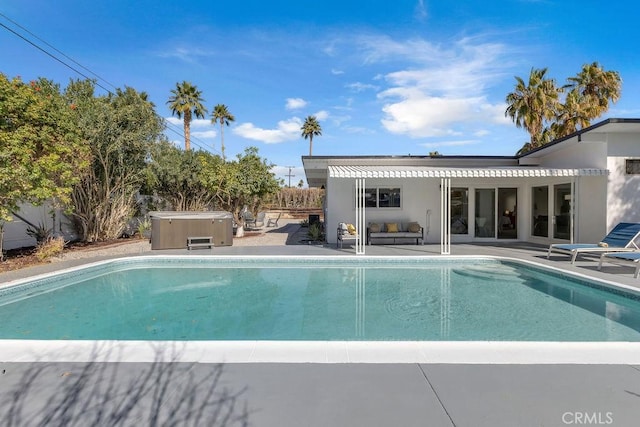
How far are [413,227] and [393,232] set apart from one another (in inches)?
46.3

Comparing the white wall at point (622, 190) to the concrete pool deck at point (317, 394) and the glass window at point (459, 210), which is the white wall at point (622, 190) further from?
the concrete pool deck at point (317, 394)

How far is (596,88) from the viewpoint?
89.9 ft

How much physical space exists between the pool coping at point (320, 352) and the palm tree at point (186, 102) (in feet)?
125

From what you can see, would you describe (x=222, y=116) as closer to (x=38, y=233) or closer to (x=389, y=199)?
(x=38, y=233)

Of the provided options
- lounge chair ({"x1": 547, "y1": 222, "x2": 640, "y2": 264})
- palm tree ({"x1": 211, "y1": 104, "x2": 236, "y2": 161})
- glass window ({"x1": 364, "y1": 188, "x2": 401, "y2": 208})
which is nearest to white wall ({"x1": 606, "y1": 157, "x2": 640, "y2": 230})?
lounge chair ({"x1": 547, "y1": 222, "x2": 640, "y2": 264})

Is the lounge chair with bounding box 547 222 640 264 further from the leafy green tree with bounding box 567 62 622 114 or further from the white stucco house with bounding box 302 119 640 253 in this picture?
the leafy green tree with bounding box 567 62 622 114

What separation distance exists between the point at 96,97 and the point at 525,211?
923 inches

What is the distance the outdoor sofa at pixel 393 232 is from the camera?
1722cm

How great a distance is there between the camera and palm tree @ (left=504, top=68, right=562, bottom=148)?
27.9 m

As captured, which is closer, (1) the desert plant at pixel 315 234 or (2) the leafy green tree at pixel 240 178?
(1) the desert plant at pixel 315 234

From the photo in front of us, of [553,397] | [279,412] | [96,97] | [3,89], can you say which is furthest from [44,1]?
[553,397]

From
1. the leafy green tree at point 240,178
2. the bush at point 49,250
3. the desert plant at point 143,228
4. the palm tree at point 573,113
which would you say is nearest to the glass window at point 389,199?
the leafy green tree at point 240,178

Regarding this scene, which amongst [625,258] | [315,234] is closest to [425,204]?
[315,234]

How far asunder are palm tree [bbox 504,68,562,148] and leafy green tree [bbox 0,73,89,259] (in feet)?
104
